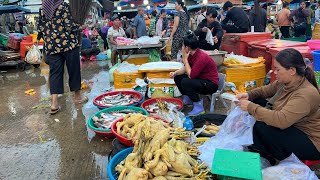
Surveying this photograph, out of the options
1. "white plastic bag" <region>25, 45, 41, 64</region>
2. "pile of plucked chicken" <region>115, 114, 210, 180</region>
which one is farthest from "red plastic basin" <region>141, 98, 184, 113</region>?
"white plastic bag" <region>25, 45, 41, 64</region>

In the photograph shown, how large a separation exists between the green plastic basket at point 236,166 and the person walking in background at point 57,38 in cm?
372

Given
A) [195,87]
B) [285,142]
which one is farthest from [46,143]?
[285,142]

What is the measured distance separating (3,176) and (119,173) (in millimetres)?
1555

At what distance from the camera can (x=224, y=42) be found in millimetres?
7953

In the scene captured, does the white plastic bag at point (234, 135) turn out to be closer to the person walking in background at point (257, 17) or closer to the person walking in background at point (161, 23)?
the person walking in background at point (257, 17)

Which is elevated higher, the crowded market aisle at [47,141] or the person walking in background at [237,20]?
the person walking in background at [237,20]

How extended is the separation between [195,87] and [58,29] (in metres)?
2.62

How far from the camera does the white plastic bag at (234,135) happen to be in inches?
120

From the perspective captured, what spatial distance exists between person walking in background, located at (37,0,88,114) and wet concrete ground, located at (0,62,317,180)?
481mm

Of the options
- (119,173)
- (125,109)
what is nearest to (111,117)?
(125,109)

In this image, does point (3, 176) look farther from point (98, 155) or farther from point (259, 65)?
point (259, 65)

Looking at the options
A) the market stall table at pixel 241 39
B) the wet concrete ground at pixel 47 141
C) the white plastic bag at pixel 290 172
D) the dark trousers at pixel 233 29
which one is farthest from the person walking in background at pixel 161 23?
the white plastic bag at pixel 290 172

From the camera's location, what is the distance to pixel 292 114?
2559mm

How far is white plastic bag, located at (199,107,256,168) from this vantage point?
3.05 metres
